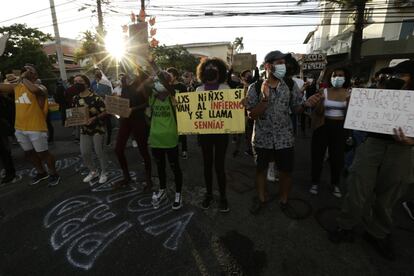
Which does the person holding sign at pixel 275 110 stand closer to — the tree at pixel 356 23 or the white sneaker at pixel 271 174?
the white sneaker at pixel 271 174

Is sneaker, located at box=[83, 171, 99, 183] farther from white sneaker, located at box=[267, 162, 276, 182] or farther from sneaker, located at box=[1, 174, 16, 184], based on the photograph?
white sneaker, located at box=[267, 162, 276, 182]

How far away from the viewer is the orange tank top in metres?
3.99

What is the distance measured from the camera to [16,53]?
75.9 feet

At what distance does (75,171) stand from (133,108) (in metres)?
2.37

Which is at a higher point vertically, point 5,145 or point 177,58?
point 177,58

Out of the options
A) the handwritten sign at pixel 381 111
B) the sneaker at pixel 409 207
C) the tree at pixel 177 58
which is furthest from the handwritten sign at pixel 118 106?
the tree at pixel 177 58

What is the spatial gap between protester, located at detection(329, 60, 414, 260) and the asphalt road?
0.23 m

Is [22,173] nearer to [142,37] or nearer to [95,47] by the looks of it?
[142,37]

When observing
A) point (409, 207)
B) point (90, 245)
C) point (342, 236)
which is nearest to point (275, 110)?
point (342, 236)

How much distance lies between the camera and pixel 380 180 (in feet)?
8.05

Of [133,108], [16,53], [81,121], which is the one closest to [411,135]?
[133,108]

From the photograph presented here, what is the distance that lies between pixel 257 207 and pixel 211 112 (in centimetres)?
151

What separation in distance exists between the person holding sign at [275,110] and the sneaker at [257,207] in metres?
0.62

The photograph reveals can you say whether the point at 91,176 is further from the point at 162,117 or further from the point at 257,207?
the point at 257,207
